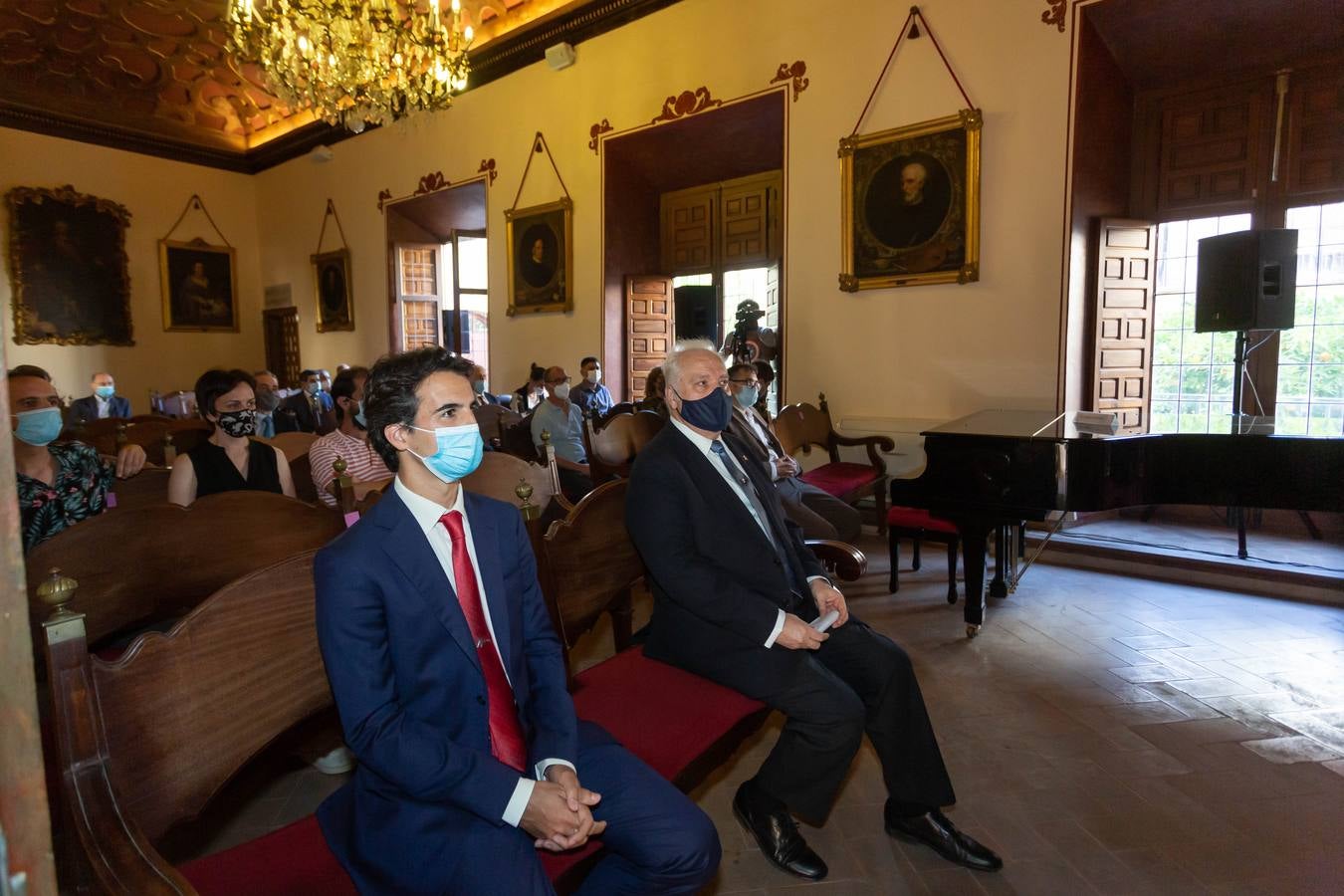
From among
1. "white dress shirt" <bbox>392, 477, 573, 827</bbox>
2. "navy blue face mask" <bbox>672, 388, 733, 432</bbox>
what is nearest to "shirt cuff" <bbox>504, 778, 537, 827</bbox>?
"white dress shirt" <bbox>392, 477, 573, 827</bbox>

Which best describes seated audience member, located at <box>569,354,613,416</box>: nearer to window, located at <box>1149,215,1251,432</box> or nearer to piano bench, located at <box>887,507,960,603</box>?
piano bench, located at <box>887,507,960,603</box>

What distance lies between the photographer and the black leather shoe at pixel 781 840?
2248mm

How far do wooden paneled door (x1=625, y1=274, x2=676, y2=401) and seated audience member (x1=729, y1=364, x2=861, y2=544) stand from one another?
160 inches

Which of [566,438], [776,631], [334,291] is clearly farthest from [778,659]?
[334,291]

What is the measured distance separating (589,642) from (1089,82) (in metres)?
5.05

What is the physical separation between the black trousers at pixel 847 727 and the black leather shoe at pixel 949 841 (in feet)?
0.23

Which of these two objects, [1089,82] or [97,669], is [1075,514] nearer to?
[1089,82]

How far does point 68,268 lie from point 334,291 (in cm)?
361

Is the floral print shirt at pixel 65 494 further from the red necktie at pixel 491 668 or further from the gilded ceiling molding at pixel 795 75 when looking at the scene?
the gilded ceiling molding at pixel 795 75

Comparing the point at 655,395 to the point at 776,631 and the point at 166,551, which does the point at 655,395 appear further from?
the point at 166,551

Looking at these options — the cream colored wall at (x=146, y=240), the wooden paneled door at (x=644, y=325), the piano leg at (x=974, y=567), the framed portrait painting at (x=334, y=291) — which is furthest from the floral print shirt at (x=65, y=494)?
the cream colored wall at (x=146, y=240)

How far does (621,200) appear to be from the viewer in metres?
8.64

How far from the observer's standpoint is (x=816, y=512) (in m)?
4.60

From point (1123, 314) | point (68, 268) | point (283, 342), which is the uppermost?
point (68, 268)
